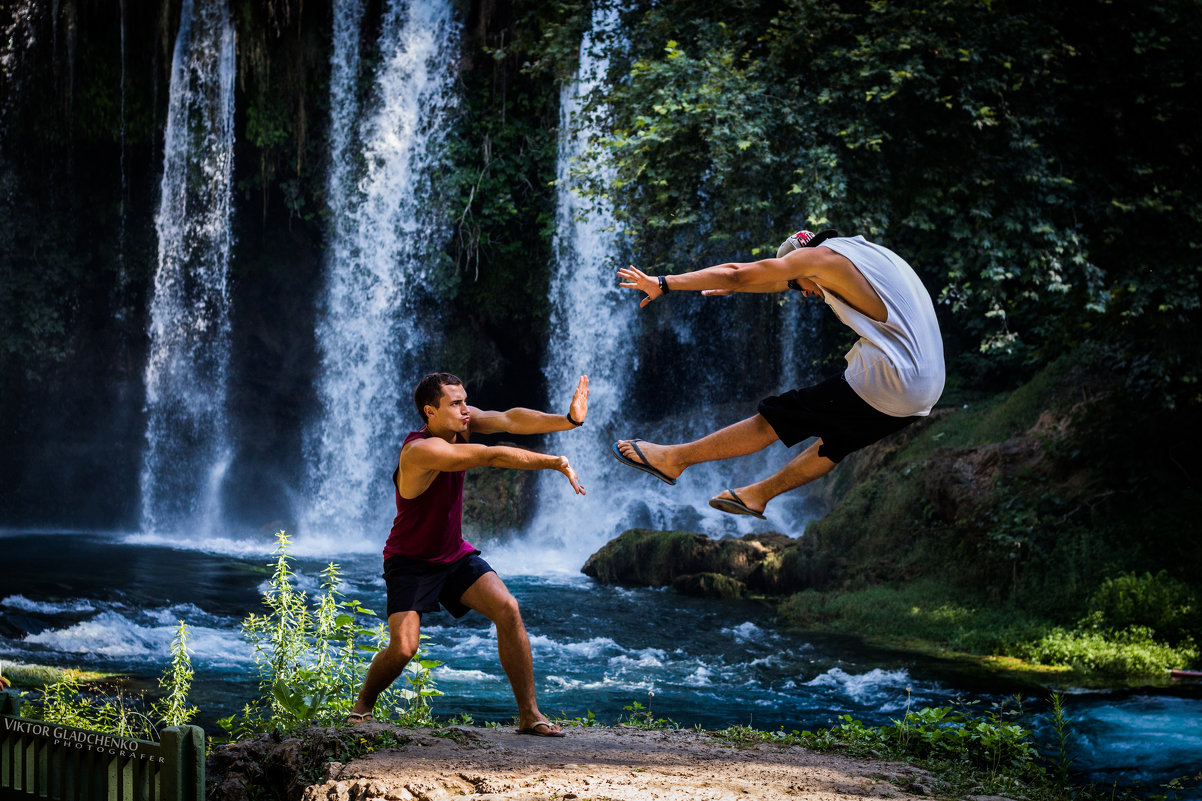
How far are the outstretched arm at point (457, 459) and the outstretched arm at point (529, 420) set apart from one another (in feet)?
0.61

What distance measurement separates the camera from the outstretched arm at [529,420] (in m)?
4.72

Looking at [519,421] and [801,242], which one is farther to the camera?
[519,421]

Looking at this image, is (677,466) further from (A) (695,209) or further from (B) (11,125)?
(B) (11,125)

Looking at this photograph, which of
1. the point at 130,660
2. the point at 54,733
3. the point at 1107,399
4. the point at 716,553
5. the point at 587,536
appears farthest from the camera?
the point at 587,536

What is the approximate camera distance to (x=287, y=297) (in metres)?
21.8

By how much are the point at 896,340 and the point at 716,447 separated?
962 mm

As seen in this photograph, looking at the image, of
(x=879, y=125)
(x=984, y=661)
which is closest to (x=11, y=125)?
(x=879, y=125)

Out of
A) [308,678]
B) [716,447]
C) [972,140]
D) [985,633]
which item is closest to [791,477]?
[716,447]

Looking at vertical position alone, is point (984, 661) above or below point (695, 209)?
below

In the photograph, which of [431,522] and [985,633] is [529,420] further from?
[985,633]

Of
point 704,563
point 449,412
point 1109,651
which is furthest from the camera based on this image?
point 704,563

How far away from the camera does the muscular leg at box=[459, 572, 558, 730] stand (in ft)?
16.5

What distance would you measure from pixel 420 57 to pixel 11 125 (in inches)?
322

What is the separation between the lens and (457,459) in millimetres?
4680
